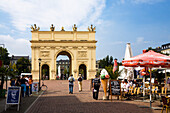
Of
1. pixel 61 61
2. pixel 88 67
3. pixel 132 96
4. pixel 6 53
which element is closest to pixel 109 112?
pixel 132 96

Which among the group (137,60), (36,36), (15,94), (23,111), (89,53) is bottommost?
(23,111)

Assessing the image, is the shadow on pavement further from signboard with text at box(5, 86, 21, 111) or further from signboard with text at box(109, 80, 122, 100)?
signboard with text at box(109, 80, 122, 100)

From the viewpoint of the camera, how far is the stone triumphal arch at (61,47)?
58.1 m

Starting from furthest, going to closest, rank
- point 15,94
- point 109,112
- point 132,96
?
point 132,96 < point 15,94 < point 109,112

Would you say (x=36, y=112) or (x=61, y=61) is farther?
(x=61, y=61)

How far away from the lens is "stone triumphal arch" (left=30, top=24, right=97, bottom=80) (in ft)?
191

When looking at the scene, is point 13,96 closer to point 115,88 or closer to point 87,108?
point 87,108

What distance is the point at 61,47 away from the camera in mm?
58406

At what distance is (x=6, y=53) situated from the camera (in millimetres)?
81062

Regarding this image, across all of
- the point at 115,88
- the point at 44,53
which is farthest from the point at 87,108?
the point at 44,53

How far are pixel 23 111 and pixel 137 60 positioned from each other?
6342 mm

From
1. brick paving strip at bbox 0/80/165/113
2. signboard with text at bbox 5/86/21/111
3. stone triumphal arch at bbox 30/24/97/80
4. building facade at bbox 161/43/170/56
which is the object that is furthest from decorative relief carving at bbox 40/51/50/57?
building facade at bbox 161/43/170/56

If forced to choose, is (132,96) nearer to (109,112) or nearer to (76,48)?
(109,112)

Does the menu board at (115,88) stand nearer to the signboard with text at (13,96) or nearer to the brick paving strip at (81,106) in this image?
the brick paving strip at (81,106)
